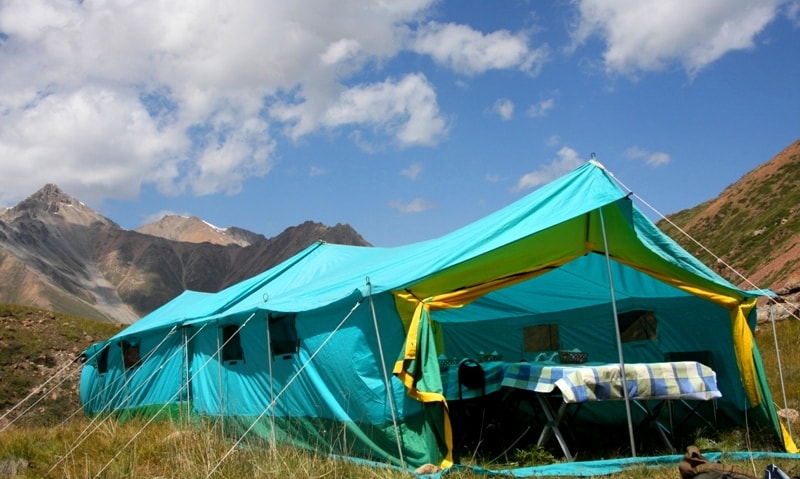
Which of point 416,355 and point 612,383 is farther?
point 612,383

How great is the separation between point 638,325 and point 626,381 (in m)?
2.43

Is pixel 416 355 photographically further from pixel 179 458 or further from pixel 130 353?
pixel 130 353

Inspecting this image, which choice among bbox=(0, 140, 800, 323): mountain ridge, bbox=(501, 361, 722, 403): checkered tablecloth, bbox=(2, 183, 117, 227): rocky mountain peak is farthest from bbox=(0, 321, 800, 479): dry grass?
bbox=(2, 183, 117, 227): rocky mountain peak

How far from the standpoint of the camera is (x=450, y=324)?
8680 mm

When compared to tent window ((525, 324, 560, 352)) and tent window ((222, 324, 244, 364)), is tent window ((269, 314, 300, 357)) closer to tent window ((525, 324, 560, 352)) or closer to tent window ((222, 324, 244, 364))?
tent window ((222, 324, 244, 364))

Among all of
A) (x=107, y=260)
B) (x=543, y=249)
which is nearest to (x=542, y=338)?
(x=543, y=249)

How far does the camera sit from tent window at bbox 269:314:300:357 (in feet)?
21.4

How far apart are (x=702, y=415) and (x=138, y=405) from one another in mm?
7240

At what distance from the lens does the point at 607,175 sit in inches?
231

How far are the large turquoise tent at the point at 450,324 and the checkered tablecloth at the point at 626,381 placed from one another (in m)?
0.31

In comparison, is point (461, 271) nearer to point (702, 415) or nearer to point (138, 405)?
point (702, 415)

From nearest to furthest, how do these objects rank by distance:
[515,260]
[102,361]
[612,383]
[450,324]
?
[612,383]
[515,260]
[450,324]
[102,361]

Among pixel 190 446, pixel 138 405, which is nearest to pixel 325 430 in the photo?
pixel 190 446

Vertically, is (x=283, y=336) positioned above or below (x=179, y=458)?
above
